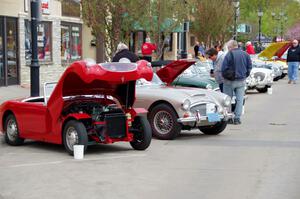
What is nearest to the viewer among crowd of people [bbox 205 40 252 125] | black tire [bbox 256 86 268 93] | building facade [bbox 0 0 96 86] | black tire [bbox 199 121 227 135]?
black tire [bbox 199 121 227 135]

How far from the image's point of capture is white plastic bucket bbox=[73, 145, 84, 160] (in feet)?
29.3

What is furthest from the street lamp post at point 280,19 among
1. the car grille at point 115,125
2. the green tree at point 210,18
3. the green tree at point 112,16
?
the car grille at point 115,125

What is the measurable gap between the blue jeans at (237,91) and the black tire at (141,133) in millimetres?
3908

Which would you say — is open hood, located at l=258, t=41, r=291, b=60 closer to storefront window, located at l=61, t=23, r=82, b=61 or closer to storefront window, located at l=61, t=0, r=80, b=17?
storefront window, located at l=61, t=23, r=82, b=61

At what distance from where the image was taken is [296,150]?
32.1 ft

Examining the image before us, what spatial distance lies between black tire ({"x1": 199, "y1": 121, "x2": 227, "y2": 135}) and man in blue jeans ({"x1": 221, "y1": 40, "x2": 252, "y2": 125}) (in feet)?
5.16

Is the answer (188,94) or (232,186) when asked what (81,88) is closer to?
(188,94)

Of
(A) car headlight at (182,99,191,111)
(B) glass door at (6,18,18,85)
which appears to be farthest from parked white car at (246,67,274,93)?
(A) car headlight at (182,99,191,111)

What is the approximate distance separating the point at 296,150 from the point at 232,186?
9.53 ft

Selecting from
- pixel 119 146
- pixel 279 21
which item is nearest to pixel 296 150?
pixel 119 146

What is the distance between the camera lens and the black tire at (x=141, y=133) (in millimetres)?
9602

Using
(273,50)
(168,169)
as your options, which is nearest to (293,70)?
(273,50)

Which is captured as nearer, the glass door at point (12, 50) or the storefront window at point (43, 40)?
the glass door at point (12, 50)

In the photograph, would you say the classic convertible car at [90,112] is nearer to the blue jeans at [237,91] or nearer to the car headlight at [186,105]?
the car headlight at [186,105]
